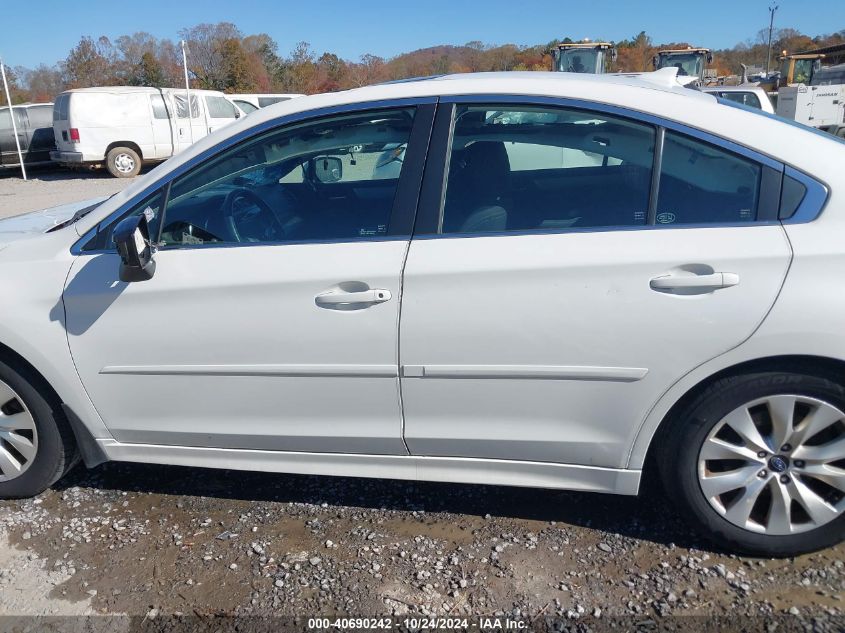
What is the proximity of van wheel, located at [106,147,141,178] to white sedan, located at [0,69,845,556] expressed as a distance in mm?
14381

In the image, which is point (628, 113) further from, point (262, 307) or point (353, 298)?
point (262, 307)

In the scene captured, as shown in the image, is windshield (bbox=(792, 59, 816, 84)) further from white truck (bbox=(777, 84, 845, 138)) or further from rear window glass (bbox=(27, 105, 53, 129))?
rear window glass (bbox=(27, 105, 53, 129))

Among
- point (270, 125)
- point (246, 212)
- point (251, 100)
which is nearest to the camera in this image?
point (270, 125)

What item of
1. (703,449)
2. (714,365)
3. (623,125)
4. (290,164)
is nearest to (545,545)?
(703,449)

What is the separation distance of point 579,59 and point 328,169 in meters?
16.6

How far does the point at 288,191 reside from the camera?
9.36 feet

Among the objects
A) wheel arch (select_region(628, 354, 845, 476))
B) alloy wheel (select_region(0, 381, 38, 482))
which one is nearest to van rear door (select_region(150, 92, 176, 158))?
alloy wheel (select_region(0, 381, 38, 482))

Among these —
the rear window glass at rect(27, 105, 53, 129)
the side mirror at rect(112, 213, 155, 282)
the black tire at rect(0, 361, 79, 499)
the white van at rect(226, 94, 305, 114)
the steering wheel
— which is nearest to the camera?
the side mirror at rect(112, 213, 155, 282)

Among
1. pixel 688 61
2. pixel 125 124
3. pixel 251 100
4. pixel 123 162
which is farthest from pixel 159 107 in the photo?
pixel 688 61

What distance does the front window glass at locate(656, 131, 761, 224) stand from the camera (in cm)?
226

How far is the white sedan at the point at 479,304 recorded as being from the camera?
223cm

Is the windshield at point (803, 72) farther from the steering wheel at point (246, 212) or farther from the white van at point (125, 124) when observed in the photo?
the steering wheel at point (246, 212)

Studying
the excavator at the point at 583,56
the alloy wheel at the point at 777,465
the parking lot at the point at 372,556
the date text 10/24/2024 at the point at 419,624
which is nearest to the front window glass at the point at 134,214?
the parking lot at the point at 372,556

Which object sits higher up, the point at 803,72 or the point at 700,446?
Answer: the point at 803,72
